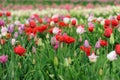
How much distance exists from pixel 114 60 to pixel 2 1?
1588 cm

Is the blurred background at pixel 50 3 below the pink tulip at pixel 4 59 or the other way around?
below

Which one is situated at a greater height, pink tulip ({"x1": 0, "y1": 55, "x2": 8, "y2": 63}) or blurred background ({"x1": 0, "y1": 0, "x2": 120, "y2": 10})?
pink tulip ({"x1": 0, "y1": 55, "x2": 8, "y2": 63})

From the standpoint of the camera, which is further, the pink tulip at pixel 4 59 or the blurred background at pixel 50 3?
the blurred background at pixel 50 3

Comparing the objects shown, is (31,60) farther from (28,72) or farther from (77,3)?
(77,3)

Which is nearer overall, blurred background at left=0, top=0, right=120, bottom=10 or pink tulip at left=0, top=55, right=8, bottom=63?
pink tulip at left=0, top=55, right=8, bottom=63

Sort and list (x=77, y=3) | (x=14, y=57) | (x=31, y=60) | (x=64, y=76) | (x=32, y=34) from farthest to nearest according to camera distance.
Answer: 1. (x=77, y=3)
2. (x=32, y=34)
3. (x=14, y=57)
4. (x=31, y=60)
5. (x=64, y=76)

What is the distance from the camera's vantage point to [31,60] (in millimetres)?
4008

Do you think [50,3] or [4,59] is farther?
[50,3]

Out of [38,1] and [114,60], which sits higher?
[114,60]

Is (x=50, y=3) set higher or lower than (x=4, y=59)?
lower

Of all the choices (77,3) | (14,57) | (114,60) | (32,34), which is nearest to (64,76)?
(114,60)

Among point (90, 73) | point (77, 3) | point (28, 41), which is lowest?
point (77, 3)

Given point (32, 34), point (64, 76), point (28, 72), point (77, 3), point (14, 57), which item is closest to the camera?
point (64, 76)

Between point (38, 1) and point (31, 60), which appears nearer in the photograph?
point (31, 60)
